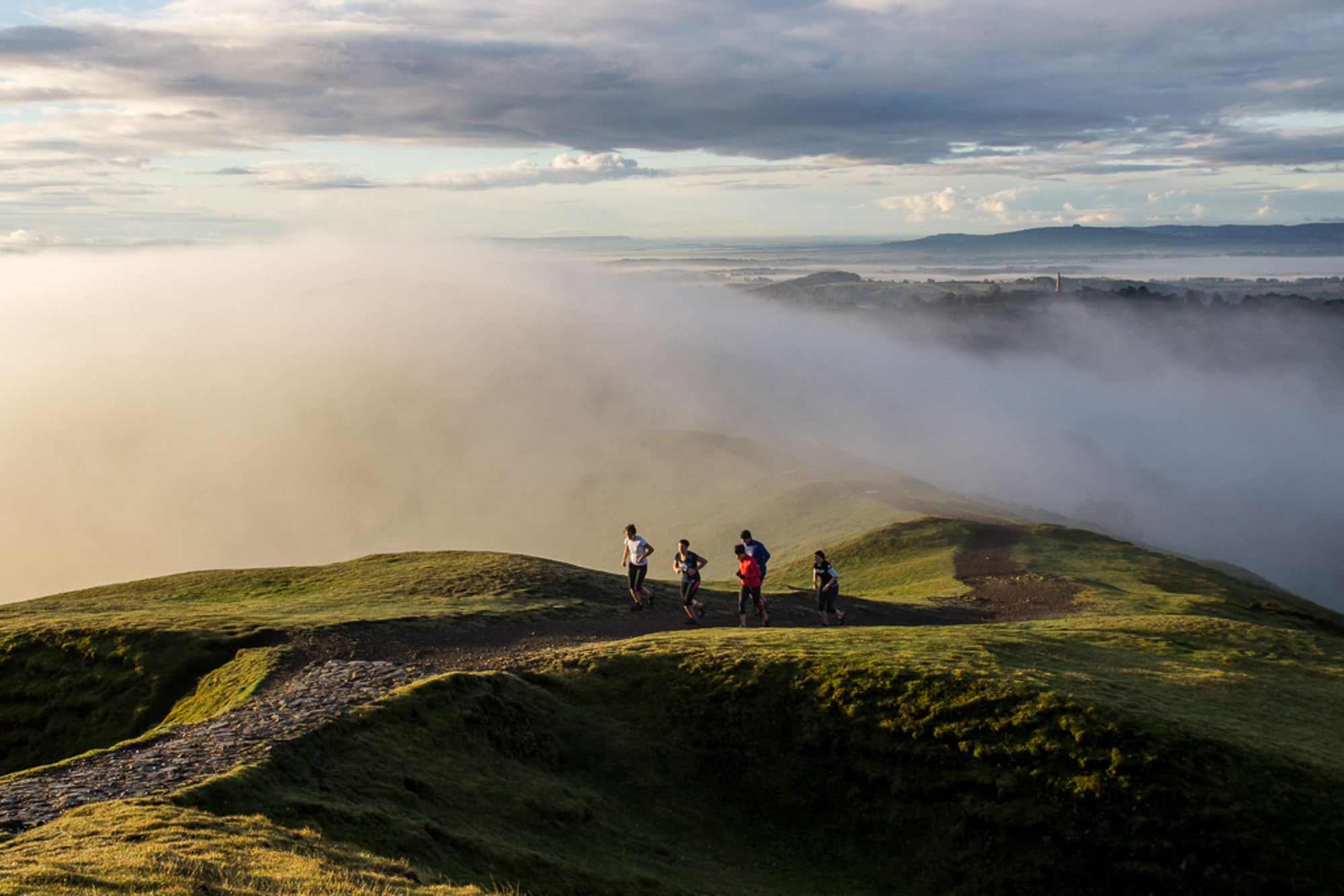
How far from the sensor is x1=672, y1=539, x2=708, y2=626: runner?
30.0m

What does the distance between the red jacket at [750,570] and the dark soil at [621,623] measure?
3035 mm

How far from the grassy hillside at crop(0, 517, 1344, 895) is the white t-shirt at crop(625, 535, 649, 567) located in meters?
3.22

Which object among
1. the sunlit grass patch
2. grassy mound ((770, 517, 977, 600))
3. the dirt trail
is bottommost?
grassy mound ((770, 517, 977, 600))

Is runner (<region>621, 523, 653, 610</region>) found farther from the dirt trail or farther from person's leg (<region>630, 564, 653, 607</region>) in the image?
the dirt trail

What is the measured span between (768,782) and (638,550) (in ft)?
38.1

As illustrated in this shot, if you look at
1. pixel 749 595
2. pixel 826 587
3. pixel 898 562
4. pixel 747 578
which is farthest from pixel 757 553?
pixel 898 562

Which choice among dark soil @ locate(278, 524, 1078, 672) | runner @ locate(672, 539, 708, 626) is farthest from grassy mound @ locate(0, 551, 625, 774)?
runner @ locate(672, 539, 708, 626)

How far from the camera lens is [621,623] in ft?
109

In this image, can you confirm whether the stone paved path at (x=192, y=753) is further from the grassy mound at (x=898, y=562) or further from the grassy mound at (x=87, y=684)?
the grassy mound at (x=898, y=562)

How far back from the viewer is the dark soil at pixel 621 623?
1054 inches

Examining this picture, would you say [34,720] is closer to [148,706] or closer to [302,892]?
[148,706]

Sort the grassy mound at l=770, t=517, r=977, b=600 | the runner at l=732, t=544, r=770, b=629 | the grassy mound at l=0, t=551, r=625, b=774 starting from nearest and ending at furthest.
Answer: the grassy mound at l=0, t=551, r=625, b=774 → the runner at l=732, t=544, r=770, b=629 → the grassy mound at l=770, t=517, r=977, b=600

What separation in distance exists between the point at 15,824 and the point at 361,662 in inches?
388

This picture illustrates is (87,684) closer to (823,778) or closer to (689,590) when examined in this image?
(689,590)
